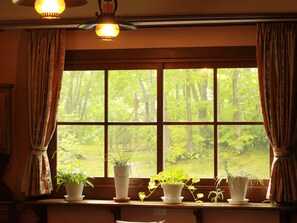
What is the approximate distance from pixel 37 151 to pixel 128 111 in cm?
113

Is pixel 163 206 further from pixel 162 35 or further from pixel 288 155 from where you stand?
pixel 162 35

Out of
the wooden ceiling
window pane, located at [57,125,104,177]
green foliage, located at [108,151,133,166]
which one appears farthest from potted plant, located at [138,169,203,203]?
the wooden ceiling

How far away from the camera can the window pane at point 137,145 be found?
7.32 m

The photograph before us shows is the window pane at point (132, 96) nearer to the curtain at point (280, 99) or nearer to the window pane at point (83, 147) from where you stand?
the window pane at point (83, 147)

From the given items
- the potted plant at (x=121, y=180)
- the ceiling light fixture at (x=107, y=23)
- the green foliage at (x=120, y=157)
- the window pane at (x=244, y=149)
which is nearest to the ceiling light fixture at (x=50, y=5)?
the ceiling light fixture at (x=107, y=23)

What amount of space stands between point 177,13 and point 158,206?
207 centimetres

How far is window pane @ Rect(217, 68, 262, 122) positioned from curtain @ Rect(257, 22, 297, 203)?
0.29 m

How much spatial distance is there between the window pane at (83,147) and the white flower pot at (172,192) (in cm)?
84

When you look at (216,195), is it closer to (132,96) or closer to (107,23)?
(132,96)

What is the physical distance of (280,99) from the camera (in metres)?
6.79

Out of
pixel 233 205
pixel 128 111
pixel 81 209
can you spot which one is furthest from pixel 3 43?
pixel 233 205

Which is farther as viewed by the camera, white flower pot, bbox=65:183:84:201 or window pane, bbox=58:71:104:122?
window pane, bbox=58:71:104:122

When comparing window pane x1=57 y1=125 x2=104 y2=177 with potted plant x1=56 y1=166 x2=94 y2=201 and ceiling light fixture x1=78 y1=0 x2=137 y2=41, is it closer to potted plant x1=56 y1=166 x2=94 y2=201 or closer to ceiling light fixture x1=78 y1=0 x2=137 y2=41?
potted plant x1=56 y1=166 x2=94 y2=201

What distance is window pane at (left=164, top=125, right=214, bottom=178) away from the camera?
283 inches
